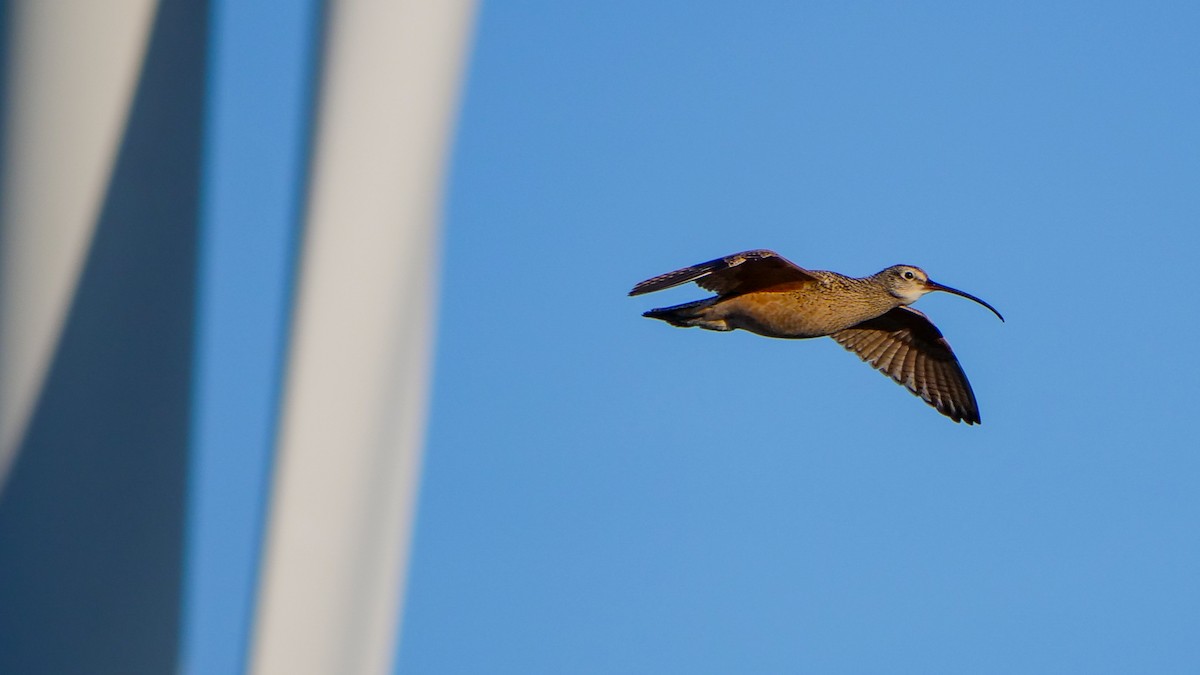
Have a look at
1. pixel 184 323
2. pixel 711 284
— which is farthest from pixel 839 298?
pixel 184 323

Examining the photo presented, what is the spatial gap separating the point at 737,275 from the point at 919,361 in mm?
3572

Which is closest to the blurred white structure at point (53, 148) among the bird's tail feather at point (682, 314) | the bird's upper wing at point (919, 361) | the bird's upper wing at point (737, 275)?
the bird's upper wing at point (737, 275)

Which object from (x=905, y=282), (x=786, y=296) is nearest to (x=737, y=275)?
(x=786, y=296)

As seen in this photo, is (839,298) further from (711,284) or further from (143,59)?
(143,59)

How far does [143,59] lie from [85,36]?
29cm

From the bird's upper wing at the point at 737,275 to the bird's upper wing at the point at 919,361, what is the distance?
8.64 feet

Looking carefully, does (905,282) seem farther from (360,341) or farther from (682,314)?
(360,341)

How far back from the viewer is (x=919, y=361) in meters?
14.4

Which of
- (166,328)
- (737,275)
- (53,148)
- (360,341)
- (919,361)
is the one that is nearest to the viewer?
(360,341)

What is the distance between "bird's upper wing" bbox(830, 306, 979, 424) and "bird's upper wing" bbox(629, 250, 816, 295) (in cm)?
263

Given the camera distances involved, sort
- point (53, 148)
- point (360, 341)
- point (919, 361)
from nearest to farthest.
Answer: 1. point (360, 341)
2. point (53, 148)
3. point (919, 361)

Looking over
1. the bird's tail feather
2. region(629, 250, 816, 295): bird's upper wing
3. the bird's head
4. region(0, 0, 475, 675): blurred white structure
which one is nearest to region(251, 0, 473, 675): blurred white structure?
region(0, 0, 475, 675): blurred white structure

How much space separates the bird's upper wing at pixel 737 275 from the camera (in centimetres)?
1046

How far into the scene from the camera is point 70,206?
266 inches
